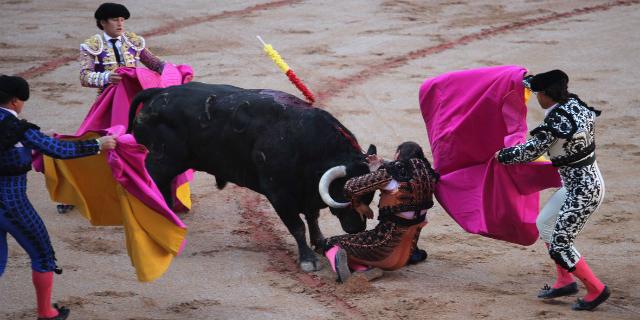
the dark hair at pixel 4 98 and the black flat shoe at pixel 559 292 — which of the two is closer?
the dark hair at pixel 4 98

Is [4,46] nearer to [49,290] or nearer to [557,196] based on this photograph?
[49,290]

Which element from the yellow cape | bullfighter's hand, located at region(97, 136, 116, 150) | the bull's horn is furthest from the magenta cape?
the bull's horn

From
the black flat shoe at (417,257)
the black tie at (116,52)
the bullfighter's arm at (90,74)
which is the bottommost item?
the black flat shoe at (417,257)

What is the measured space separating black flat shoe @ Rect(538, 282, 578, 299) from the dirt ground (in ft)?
0.17

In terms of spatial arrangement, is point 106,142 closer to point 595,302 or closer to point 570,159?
point 570,159

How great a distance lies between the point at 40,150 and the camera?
4934mm

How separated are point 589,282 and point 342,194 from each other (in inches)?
62.0

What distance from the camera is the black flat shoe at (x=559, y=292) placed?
5.73 meters

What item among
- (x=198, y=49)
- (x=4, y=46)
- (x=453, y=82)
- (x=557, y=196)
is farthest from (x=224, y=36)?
(x=557, y=196)

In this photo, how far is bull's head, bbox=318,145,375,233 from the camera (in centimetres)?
611

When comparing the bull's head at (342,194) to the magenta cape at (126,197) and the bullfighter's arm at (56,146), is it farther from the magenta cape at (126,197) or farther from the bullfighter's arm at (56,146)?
the bullfighter's arm at (56,146)

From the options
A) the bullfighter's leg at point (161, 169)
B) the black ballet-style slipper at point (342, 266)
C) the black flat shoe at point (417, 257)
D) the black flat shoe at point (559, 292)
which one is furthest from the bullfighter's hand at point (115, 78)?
the black flat shoe at point (559, 292)

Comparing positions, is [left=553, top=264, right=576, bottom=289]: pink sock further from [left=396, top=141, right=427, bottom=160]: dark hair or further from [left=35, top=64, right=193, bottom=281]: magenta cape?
[left=35, top=64, right=193, bottom=281]: magenta cape

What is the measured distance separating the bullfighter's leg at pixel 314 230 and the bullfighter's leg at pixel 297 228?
12 centimetres
